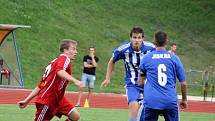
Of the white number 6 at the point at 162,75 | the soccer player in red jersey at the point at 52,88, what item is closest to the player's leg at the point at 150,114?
the white number 6 at the point at 162,75

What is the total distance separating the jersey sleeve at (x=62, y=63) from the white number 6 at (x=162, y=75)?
158 cm

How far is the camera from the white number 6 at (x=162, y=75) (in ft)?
33.8

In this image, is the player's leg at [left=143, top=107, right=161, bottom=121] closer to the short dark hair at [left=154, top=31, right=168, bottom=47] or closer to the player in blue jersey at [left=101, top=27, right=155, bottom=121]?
the short dark hair at [left=154, top=31, right=168, bottom=47]

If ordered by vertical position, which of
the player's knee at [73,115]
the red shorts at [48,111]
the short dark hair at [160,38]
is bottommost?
the player's knee at [73,115]

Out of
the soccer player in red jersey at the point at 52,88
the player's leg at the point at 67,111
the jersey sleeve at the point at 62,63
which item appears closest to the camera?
the jersey sleeve at the point at 62,63

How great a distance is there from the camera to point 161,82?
10344 millimetres

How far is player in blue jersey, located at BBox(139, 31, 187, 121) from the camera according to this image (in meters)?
10.3

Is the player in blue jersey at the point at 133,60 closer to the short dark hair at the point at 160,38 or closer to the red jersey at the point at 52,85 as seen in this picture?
the red jersey at the point at 52,85

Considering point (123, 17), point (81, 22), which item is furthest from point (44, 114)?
point (123, 17)

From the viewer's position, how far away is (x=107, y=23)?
4197 centimetres

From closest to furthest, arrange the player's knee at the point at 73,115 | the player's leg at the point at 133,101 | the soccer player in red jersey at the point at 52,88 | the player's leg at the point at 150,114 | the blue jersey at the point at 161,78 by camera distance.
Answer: the blue jersey at the point at 161,78 → the player's leg at the point at 150,114 → the soccer player in red jersey at the point at 52,88 → the player's knee at the point at 73,115 → the player's leg at the point at 133,101

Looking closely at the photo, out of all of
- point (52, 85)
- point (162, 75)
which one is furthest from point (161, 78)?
point (52, 85)

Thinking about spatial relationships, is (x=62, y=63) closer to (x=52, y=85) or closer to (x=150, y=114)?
(x=52, y=85)

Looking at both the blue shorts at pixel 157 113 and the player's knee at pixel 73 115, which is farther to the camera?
the player's knee at pixel 73 115
